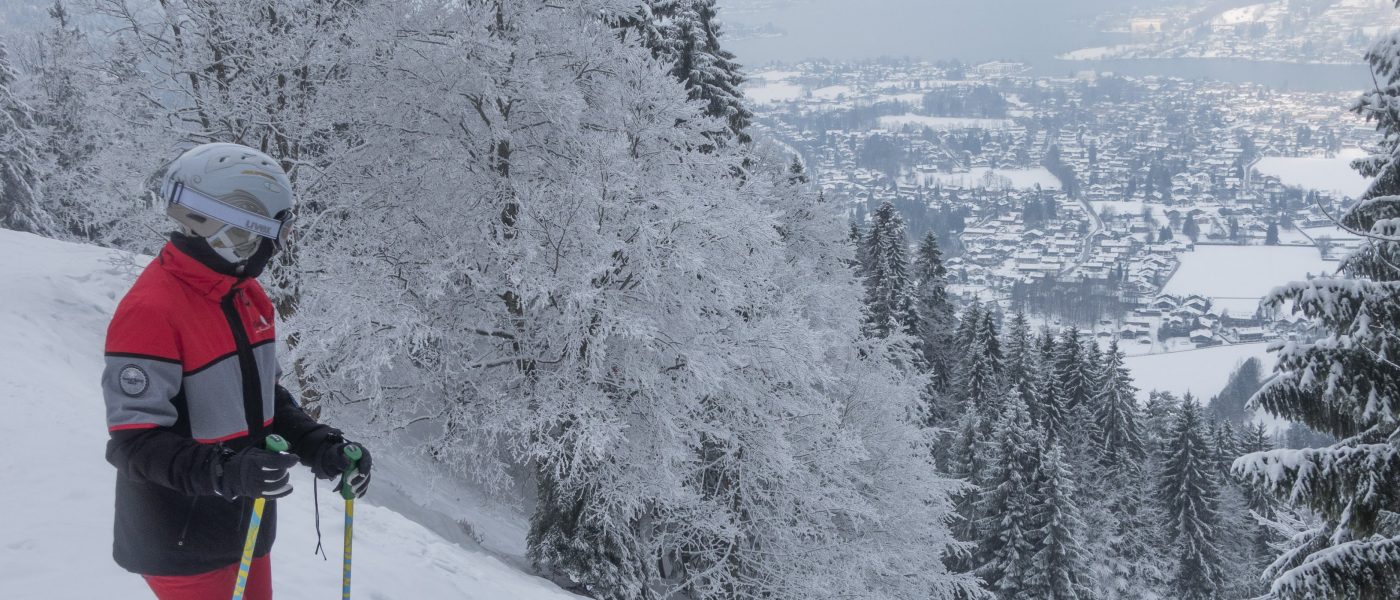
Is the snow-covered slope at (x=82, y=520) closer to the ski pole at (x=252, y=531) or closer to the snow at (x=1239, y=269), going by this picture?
the ski pole at (x=252, y=531)

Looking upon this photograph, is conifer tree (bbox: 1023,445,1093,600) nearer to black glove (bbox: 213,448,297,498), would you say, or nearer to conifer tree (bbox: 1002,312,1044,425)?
conifer tree (bbox: 1002,312,1044,425)

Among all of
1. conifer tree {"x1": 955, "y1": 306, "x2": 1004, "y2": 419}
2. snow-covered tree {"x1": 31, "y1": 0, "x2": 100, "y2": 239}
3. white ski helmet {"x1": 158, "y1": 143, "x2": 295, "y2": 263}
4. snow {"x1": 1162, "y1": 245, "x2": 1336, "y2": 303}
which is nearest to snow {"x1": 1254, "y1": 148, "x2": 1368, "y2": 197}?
snow {"x1": 1162, "y1": 245, "x2": 1336, "y2": 303}

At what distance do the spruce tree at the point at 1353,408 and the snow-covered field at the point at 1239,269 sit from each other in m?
130

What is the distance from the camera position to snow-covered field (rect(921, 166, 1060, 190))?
598ft

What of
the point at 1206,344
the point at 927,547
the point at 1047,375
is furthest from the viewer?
the point at 1206,344

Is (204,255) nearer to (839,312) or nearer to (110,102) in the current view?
(110,102)

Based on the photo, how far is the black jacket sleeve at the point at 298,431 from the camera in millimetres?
3389

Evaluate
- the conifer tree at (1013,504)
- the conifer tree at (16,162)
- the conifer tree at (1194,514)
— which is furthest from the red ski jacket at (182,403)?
the conifer tree at (1194,514)

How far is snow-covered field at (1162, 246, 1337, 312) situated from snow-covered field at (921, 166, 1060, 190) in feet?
159

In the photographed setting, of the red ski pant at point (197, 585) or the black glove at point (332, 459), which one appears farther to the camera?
the black glove at point (332, 459)

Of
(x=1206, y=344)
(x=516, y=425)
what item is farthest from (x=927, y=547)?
(x=1206, y=344)

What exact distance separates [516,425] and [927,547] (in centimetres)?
938

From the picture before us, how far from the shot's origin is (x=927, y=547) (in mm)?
16219

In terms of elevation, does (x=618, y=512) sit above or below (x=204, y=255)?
below
